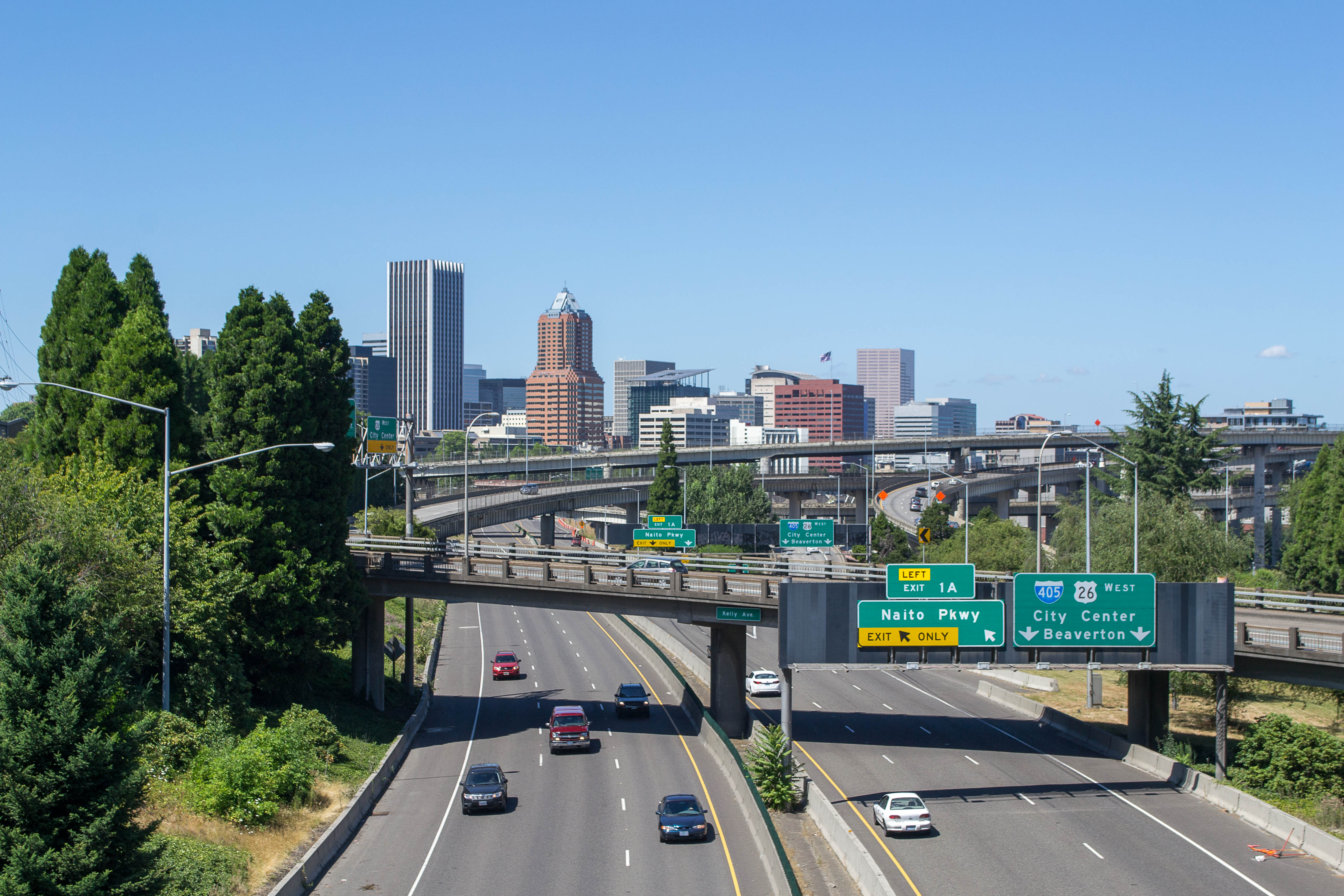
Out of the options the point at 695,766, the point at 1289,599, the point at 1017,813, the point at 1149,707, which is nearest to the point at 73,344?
the point at 695,766

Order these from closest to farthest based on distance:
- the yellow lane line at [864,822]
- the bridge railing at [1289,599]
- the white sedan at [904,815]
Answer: the yellow lane line at [864,822], the white sedan at [904,815], the bridge railing at [1289,599]

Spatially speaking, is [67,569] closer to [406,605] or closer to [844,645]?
[844,645]

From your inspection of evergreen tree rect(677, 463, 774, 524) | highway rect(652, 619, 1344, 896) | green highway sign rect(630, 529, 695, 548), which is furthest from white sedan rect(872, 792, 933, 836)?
evergreen tree rect(677, 463, 774, 524)

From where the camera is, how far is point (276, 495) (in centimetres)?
4481

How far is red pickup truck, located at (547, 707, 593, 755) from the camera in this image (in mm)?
44062

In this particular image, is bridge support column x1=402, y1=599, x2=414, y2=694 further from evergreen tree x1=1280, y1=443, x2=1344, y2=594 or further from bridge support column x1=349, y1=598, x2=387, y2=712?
evergreen tree x1=1280, y1=443, x2=1344, y2=594

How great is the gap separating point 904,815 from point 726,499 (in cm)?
9731

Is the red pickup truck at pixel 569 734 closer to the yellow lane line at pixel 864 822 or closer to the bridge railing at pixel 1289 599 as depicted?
the yellow lane line at pixel 864 822

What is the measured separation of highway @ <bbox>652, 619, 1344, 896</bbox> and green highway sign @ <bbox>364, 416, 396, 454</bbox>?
1042 inches

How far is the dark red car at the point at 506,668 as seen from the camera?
6278 centimetres

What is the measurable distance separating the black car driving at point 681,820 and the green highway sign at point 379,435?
119 ft

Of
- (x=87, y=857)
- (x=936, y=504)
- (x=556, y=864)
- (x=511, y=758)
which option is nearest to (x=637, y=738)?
(x=511, y=758)

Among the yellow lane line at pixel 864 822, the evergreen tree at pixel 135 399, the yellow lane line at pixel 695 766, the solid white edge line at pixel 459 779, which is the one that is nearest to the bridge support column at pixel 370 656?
the solid white edge line at pixel 459 779

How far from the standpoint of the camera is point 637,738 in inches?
1858
